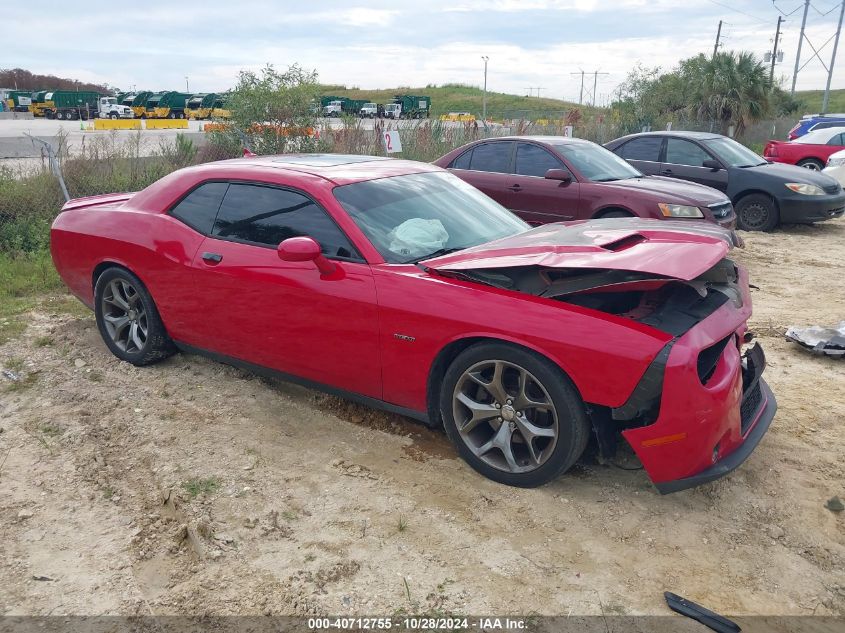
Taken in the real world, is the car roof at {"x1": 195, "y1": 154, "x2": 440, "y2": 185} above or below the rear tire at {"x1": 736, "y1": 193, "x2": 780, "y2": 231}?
above

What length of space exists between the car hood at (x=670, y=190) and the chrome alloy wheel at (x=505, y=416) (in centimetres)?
517

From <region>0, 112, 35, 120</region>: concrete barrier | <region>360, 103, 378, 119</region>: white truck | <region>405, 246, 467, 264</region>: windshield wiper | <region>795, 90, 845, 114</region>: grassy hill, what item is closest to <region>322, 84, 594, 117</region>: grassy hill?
<region>360, 103, 378, 119</region>: white truck

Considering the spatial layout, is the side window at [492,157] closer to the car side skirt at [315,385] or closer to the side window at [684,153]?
the side window at [684,153]

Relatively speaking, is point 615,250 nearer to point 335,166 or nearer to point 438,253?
point 438,253

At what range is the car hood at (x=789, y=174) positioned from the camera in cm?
1048

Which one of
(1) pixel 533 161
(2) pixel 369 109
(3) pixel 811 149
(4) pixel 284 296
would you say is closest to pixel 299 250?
(4) pixel 284 296

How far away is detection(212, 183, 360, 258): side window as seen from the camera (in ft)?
12.2

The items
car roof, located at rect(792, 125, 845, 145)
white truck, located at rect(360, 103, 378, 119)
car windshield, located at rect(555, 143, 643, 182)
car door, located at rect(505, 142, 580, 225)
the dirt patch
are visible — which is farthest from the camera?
white truck, located at rect(360, 103, 378, 119)

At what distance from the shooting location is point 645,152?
35.6 ft

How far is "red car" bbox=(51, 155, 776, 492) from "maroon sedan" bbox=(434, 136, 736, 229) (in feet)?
12.2

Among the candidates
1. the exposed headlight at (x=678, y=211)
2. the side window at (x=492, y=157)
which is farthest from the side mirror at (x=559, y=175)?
the exposed headlight at (x=678, y=211)

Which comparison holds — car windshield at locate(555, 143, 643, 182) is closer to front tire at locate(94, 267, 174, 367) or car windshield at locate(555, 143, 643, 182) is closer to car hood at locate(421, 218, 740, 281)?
car hood at locate(421, 218, 740, 281)

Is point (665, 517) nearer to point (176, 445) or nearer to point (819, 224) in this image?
point (176, 445)

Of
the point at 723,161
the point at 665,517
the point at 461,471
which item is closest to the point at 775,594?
the point at 665,517
